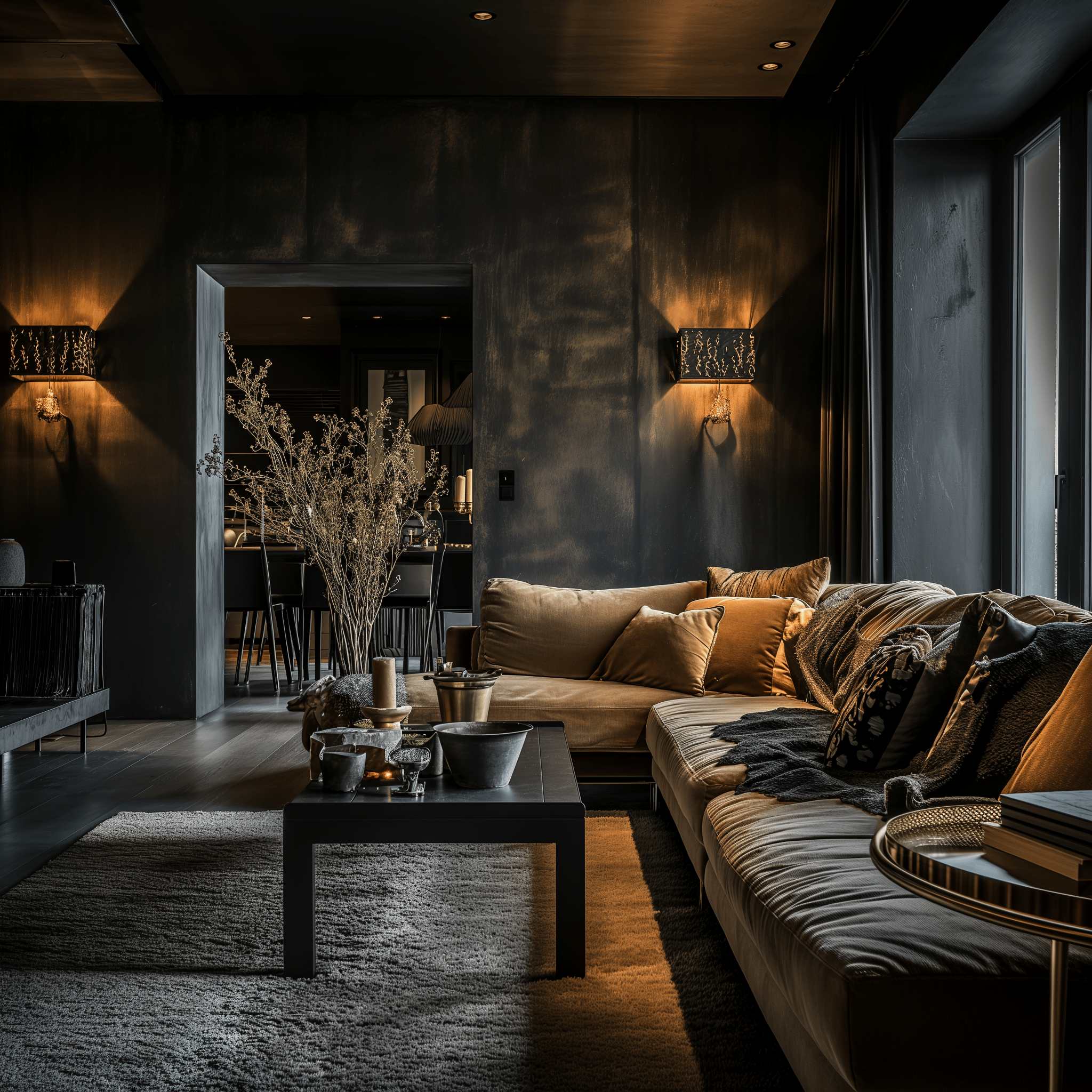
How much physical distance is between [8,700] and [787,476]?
12.7 feet

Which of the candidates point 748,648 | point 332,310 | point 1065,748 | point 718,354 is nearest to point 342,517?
point 748,648

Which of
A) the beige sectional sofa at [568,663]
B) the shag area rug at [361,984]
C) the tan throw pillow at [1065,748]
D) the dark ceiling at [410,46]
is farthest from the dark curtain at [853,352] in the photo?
the tan throw pillow at [1065,748]

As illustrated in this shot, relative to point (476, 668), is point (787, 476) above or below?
above

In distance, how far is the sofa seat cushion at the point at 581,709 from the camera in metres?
3.35

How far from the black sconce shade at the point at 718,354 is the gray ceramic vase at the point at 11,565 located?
3.32m

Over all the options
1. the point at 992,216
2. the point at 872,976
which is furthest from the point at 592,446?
the point at 872,976

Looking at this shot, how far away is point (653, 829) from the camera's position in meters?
3.13

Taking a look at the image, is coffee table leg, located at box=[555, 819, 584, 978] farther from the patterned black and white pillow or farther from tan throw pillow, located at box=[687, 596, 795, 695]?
tan throw pillow, located at box=[687, 596, 795, 695]

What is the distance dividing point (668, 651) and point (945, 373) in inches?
72.8

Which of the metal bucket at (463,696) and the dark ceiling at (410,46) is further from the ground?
the dark ceiling at (410,46)

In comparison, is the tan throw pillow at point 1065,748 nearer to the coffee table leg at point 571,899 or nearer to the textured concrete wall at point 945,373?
the coffee table leg at point 571,899

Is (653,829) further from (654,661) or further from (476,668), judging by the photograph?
(476,668)

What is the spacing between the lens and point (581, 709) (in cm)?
337

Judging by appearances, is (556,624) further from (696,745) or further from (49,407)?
→ (49,407)
